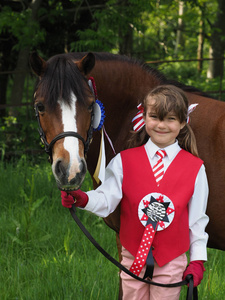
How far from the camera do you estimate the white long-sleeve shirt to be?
6.40 feet

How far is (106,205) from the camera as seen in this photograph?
6.53ft

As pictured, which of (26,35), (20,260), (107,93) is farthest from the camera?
(26,35)

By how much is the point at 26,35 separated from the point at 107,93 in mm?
4430

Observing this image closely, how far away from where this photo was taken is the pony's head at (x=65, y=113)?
71.0 inches

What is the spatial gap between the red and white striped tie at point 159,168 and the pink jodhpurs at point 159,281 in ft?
1.37

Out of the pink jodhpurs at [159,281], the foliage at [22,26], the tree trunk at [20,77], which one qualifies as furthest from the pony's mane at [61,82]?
the tree trunk at [20,77]

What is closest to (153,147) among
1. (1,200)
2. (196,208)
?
(196,208)

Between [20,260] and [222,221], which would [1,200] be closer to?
[20,260]

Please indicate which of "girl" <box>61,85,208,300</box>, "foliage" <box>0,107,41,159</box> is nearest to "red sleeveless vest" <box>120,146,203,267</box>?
"girl" <box>61,85,208,300</box>

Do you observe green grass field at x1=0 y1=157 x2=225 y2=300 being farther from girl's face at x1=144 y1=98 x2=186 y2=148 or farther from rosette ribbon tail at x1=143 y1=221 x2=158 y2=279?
girl's face at x1=144 y1=98 x2=186 y2=148

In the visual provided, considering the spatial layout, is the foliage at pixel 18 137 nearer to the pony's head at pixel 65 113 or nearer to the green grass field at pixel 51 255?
the green grass field at pixel 51 255

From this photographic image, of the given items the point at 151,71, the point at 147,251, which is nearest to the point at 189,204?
the point at 147,251

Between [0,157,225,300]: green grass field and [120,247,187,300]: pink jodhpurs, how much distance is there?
753 mm

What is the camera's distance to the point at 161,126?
1.93m
